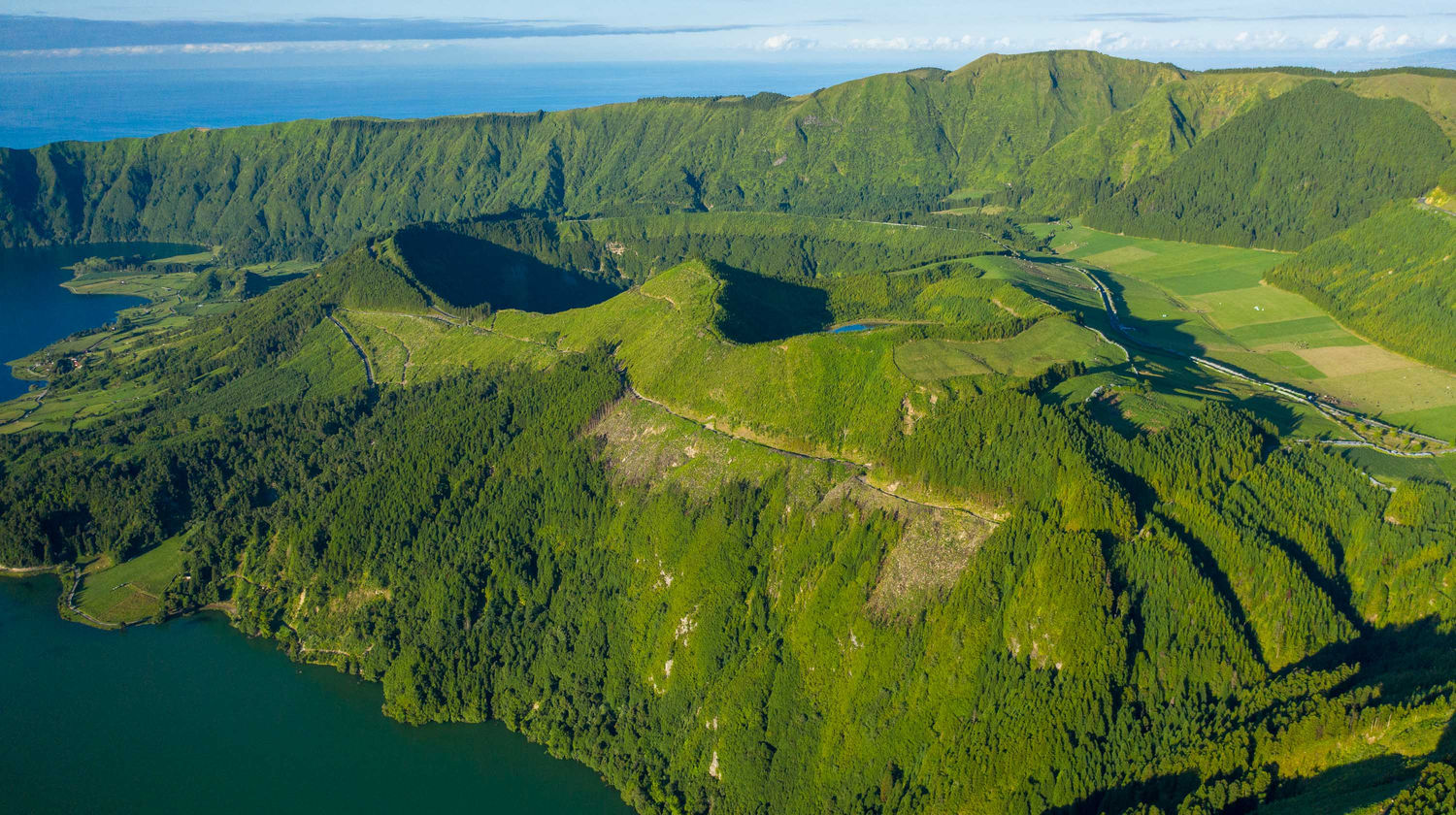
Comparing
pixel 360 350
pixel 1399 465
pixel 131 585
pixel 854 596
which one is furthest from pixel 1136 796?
pixel 360 350

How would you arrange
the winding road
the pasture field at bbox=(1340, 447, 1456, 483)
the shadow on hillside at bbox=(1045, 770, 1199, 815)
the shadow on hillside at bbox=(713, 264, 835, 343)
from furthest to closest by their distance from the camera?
the shadow on hillside at bbox=(713, 264, 835, 343), the winding road, the pasture field at bbox=(1340, 447, 1456, 483), the shadow on hillside at bbox=(1045, 770, 1199, 815)

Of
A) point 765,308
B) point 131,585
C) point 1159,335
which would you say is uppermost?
point 765,308

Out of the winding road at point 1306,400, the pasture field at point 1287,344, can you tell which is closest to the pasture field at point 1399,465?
the winding road at point 1306,400

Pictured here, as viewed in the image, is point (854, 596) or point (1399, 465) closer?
point (854, 596)

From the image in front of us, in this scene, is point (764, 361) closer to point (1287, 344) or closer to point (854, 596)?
point (854, 596)

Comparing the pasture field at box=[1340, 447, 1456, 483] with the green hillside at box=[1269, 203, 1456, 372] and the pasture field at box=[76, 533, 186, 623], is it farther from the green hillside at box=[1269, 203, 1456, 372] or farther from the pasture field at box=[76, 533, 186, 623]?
the pasture field at box=[76, 533, 186, 623]

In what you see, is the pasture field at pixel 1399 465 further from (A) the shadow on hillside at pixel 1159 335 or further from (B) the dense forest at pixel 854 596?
(A) the shadow on hillside at pixel 1159 335

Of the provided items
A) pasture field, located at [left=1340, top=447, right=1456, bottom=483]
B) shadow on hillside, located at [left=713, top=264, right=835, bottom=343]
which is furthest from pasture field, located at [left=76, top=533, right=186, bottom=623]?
pasture field, located at [left=1340, top=447, right=1456, bottom=483]
